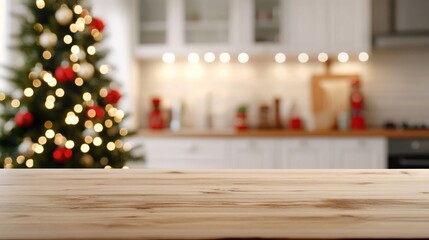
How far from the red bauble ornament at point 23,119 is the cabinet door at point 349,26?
241 centimetres

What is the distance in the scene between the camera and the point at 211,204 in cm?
73

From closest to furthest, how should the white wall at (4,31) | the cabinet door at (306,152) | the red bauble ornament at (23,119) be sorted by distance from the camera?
the red bauble ornament at (23,119)
the cabinet door at (306,152)
the white wall at (4,31)

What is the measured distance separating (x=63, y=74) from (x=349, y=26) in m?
2.34

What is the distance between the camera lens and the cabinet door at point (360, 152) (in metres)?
4.34

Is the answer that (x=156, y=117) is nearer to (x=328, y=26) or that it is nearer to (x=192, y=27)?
(x=192, y=27)

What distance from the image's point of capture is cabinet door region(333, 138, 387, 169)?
4336 mm

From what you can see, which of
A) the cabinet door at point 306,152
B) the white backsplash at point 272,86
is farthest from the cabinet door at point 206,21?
the cabinet door at point 306,152

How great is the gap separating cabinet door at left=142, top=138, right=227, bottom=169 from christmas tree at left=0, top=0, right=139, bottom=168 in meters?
0.98

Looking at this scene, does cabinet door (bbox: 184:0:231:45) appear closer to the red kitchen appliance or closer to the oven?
the red kitchen appliance

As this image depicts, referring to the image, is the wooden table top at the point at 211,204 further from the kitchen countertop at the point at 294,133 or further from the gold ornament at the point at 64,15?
the kitchen countertop at the point at 294,133

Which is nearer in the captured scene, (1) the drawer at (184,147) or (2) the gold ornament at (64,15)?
(2) the gold ornament at (64,15)

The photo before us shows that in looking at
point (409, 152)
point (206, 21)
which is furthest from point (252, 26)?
point (409, 152)

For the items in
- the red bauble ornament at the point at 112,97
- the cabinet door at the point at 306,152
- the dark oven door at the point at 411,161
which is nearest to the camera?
the red bauble ornament at the point at 112,97

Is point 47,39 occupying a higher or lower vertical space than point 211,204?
higher
